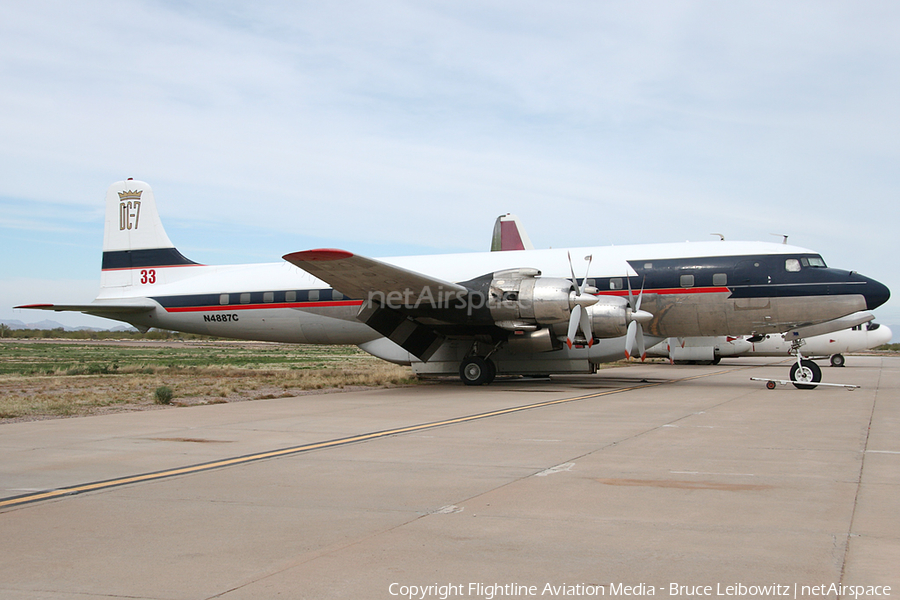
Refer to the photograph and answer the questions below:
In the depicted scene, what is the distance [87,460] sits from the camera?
26.1 feet

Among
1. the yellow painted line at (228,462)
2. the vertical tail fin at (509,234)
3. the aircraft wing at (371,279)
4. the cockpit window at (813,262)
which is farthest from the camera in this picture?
the vertical tail fin at (509,234)

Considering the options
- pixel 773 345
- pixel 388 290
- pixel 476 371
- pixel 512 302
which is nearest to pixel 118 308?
pixel 388 290

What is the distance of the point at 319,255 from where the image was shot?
1570 centimetres

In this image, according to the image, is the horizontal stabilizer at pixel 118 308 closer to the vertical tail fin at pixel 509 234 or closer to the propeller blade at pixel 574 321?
the propeller blade at pixel 574 321

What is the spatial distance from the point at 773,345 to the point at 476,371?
22735 mm

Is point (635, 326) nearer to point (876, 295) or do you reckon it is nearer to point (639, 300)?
point (639, 300)

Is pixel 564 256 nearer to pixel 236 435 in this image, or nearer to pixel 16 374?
pixel 236 435

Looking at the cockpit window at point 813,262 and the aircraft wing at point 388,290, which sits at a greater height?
the cockpit window at point 813,262

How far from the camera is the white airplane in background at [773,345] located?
33.5 meters

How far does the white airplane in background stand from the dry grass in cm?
1522

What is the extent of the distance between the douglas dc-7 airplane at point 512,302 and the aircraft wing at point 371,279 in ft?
0.15

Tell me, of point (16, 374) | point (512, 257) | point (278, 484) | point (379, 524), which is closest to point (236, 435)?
point (278, 484)

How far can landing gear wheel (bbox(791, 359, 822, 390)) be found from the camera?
58.8ft

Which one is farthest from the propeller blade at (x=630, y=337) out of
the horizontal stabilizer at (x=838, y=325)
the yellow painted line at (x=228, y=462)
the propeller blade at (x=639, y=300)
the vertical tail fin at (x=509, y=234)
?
the vertical tail fin at (x=509, y=234)
